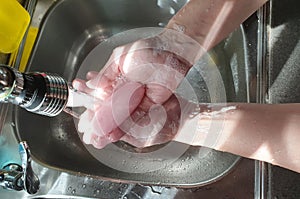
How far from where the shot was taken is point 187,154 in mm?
958

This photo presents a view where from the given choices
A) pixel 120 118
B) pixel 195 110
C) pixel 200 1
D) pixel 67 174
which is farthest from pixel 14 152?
pixel 200 1

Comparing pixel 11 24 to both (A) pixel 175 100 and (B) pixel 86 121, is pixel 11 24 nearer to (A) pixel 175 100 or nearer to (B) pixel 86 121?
(B) pixel 86 121

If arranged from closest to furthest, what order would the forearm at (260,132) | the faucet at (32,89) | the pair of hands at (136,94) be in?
1. the faucet at (32,89)
2. the forearm at (260,132)
3. the pair of hands at (136,94)

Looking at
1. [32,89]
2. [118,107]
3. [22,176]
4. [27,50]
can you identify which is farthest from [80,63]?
[32,89]

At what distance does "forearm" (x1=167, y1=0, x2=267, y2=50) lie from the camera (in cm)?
85

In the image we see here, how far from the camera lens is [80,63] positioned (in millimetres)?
1084

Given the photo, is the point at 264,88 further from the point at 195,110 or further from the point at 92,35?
the point at 92,35

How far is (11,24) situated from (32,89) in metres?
0.36

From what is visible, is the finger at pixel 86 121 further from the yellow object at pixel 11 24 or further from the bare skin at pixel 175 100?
the yellow object at pixel 11 24

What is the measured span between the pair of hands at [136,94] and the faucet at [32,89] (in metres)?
0.26

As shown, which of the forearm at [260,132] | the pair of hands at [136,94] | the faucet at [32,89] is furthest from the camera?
the pair of hands at [136,94]

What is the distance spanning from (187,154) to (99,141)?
21cm

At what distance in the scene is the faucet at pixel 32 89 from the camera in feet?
1.77

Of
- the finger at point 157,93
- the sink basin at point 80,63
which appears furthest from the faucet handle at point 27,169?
the finger at point 157,93
